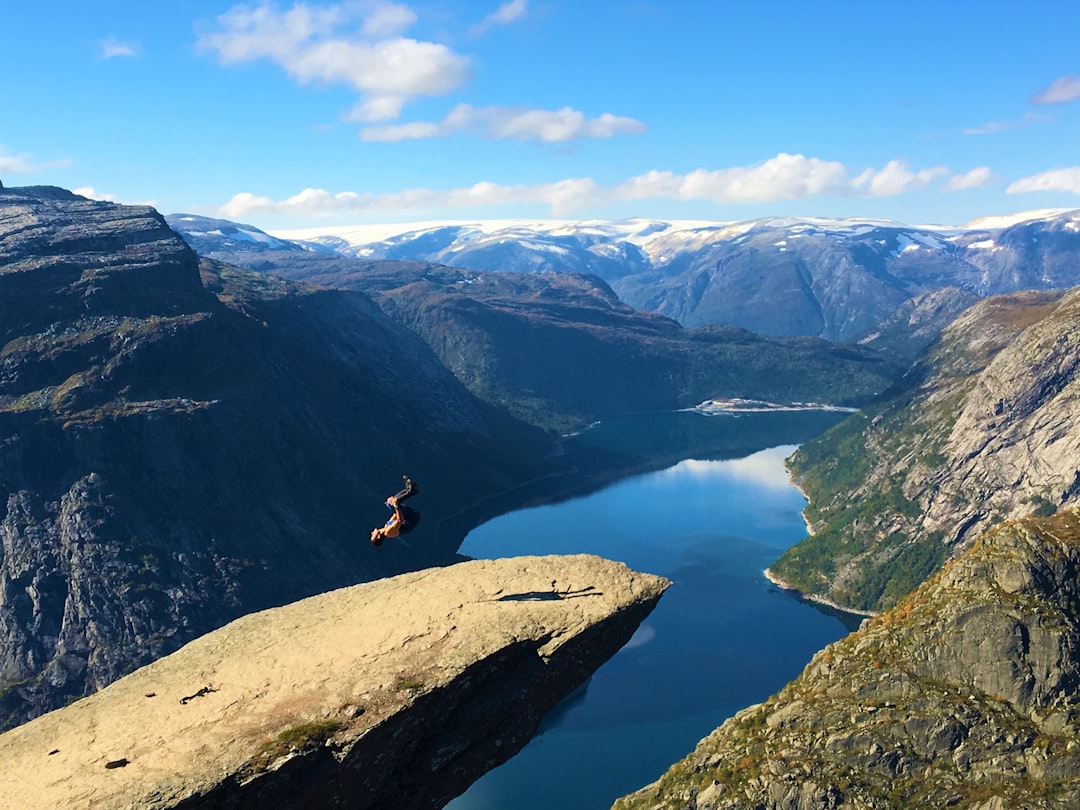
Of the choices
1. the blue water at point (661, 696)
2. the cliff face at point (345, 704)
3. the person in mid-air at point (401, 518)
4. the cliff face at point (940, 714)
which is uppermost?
the person in mid-air at point (401, 518)

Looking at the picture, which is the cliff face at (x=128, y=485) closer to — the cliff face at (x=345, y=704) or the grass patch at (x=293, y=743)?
the cliff face at (x=345, y=704)

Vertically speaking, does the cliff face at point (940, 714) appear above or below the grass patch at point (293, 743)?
below

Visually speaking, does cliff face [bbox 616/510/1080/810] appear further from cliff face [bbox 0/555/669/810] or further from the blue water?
cliff face [bbox 0/555/669/810]

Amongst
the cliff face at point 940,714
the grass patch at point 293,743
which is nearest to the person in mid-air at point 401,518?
the grass patch at point 293,743

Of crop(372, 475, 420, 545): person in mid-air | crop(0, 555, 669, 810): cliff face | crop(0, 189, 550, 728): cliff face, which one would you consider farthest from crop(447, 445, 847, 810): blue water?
crop(0, 555, 669, 810): cliff face

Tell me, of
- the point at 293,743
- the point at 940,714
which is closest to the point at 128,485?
the point at 940,714
